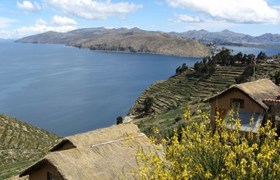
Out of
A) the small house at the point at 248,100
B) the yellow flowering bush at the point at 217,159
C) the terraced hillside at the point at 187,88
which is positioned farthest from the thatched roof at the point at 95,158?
the terraced hillside at the point at 187,88

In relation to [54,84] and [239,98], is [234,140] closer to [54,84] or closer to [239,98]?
[239,98]

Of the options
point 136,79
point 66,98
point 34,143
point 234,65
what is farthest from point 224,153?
point 136,79

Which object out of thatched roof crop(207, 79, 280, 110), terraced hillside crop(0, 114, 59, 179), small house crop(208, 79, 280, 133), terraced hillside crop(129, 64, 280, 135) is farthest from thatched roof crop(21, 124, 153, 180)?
terraced hillside crop(129, 64, 280, 135)

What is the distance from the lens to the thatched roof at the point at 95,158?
1634 centimetres

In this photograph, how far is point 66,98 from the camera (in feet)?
345

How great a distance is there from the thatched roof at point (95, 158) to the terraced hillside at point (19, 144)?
10.4 m

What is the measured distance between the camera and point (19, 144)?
124 feet

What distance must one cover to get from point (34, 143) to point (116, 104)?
58.2 meters

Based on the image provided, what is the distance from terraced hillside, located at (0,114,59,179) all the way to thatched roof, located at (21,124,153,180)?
1036 centimetres

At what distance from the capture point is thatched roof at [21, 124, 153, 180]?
53.6ft

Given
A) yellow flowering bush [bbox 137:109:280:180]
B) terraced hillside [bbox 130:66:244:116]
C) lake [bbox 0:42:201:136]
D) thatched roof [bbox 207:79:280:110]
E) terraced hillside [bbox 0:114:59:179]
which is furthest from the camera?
lake [bbox 0:42:201:136]

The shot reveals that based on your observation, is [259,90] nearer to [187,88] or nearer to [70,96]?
[187,88]

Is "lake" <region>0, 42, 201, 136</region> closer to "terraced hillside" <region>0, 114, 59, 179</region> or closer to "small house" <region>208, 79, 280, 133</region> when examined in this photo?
"terraced hillside" <region>0, 114, 59, 179</region>

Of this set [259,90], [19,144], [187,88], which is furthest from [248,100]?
[187,88]
